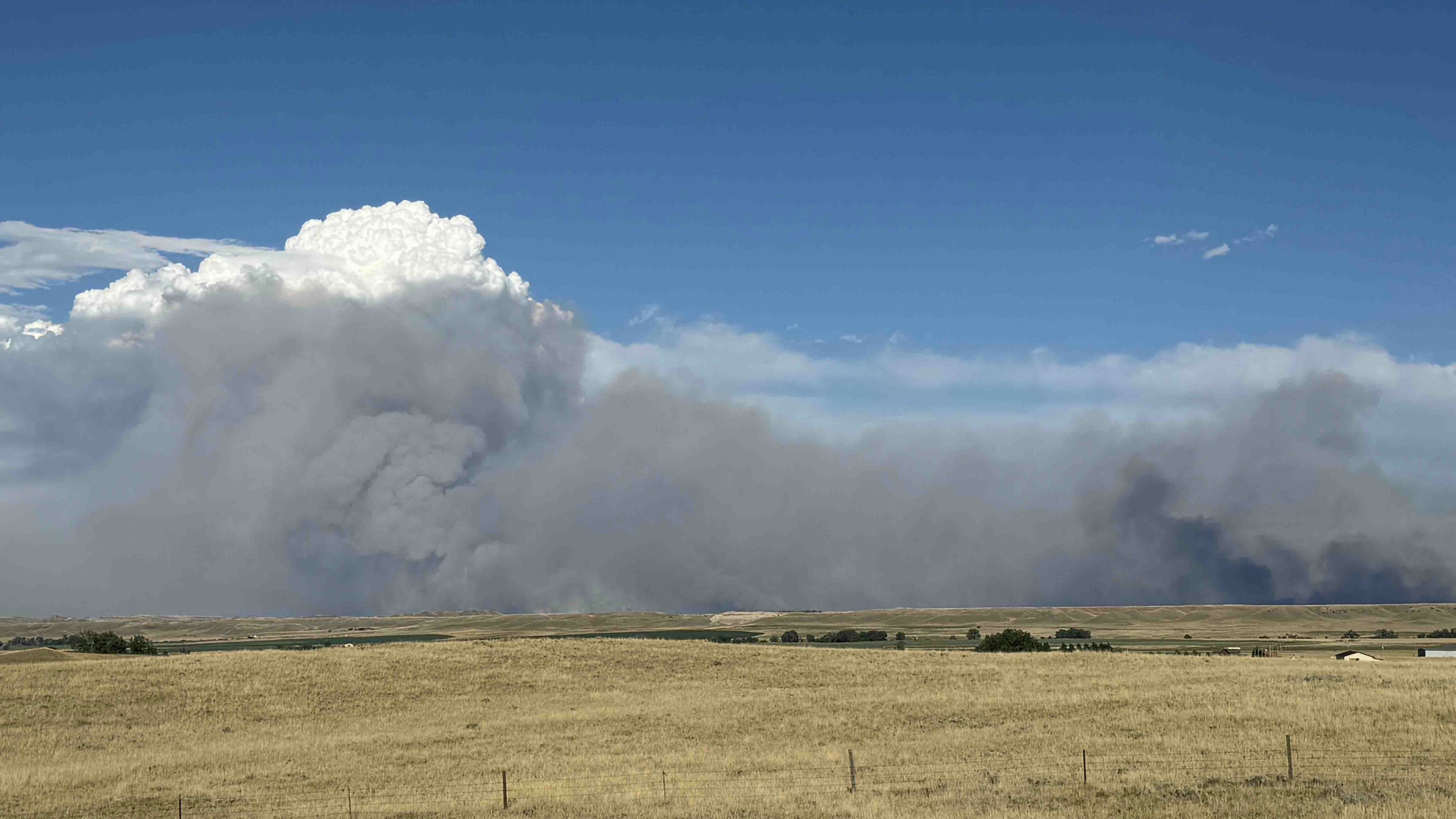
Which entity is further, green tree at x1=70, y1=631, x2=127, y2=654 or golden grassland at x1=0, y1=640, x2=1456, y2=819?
green tree at x1=70, y1=631, x2=127, y2=654

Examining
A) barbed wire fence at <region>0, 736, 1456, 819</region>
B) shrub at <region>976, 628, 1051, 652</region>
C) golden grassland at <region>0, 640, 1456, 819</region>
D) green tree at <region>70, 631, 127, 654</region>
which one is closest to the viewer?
golden grassland at <region>0, 640, 1456, 819</region>

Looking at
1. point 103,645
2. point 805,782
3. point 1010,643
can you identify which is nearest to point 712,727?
point 805,782

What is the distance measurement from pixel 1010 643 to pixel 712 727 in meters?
60.8

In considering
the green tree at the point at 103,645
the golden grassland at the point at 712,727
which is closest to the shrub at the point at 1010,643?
the golden grassland at the point at 712,727

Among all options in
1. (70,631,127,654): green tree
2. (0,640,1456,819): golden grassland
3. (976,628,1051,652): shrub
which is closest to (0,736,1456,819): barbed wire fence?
(0,640,1456,819): golden grassland

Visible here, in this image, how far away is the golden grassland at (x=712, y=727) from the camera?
28422 mm

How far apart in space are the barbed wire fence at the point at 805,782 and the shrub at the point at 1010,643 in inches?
2521

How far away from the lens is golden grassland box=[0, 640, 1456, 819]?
2842cm

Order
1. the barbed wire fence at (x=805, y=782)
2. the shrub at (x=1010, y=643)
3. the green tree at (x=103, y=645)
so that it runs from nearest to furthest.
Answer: the barbed wire fence at (x=805, y=782), the shrub at (x=1010, y=643), the green tree at (x=103, y=645)

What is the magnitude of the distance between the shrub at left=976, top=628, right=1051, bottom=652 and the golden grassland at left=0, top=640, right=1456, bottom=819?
867 inches

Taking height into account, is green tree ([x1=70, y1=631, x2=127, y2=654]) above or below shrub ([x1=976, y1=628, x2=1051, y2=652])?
above

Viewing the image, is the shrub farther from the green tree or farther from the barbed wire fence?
the green tree

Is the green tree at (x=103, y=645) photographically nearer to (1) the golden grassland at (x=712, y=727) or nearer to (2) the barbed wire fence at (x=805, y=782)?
(1) the golden grassland at (x=712, y=727)

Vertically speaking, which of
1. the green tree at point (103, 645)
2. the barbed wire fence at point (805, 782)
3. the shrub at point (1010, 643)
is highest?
the barbed wire fence at point (805, 782)
